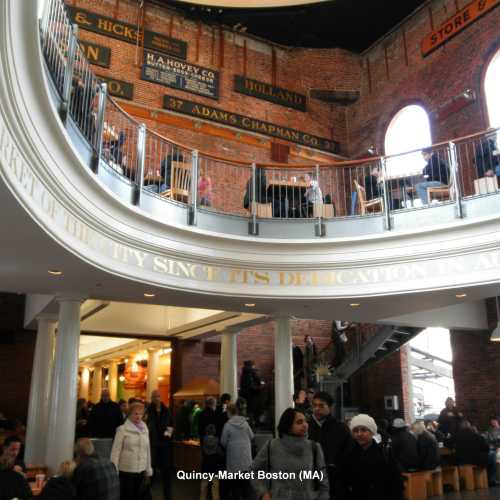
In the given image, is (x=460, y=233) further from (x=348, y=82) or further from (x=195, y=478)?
(x=348, y=82)

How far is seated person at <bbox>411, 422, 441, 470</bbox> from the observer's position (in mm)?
8773

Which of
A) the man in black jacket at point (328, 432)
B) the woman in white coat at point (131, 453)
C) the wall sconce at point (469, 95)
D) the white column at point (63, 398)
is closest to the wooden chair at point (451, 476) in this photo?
the man in black jacket at point (328, 432)

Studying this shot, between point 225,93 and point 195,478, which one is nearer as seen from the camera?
point 195,478

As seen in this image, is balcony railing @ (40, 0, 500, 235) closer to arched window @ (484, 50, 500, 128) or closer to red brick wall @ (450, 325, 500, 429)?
arched window @ (484, 50, 500, 128)

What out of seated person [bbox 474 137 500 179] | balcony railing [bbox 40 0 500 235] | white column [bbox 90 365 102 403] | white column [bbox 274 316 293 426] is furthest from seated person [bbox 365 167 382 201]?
white column [bbox 90 365 102 403]

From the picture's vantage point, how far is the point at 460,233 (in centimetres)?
862

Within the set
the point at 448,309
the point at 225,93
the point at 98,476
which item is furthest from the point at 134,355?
the point at 98,476

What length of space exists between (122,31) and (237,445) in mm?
12579

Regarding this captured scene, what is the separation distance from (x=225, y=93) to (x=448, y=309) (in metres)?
8.98

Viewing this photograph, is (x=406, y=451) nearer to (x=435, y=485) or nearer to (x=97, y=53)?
(x=435, y=485)

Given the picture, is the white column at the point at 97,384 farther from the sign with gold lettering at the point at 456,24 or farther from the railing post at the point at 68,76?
the railing post at the point at 68,76

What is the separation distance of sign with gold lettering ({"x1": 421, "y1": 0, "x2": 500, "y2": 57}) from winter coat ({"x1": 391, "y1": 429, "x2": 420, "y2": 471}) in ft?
37.2

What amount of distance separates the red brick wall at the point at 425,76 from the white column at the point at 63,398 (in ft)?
36.9

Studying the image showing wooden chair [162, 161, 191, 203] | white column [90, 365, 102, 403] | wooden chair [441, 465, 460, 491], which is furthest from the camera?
white column [90, 365, 102, 403]
